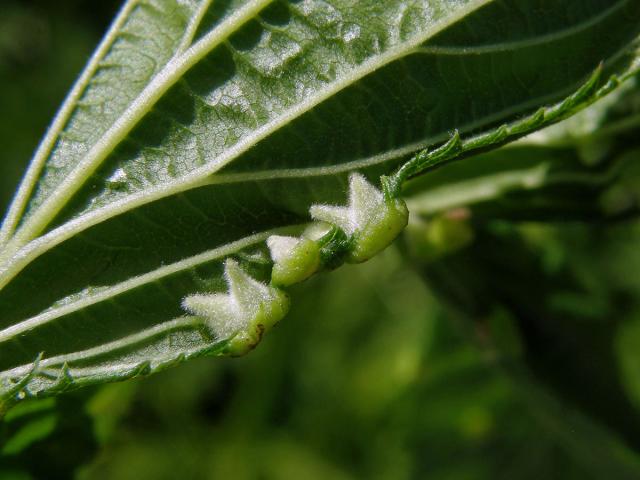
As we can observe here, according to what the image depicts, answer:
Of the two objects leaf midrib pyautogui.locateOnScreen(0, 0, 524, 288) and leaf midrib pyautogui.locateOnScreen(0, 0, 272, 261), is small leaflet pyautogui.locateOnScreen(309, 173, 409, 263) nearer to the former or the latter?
leaf midrib pyautogui.locateOnScreen(0, 0, 524, 288)

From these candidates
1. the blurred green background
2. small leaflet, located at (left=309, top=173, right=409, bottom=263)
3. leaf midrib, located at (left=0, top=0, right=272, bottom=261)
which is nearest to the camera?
small leaflet, located at (left=309, top=173, right=409, bottom=263)

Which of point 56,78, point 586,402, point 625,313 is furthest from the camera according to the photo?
point 56,78

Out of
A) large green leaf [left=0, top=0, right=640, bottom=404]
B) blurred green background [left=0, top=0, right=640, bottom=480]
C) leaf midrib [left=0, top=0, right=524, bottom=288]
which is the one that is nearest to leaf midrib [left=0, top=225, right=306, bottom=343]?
large green leaf [left=0, top=0, right=640, bottom=404]

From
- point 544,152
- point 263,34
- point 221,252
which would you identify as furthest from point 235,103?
point 544,152

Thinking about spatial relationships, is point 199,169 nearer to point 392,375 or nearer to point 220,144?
point 220,144

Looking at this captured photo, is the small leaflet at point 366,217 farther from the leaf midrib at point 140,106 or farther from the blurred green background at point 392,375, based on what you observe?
the blurred green background at point 392,375

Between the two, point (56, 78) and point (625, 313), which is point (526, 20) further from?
point (56, 78)
